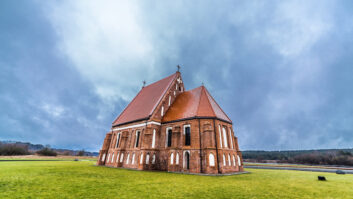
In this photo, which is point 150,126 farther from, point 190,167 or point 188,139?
point 190,167

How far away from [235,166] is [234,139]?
11.6 feet

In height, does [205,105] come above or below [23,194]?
above

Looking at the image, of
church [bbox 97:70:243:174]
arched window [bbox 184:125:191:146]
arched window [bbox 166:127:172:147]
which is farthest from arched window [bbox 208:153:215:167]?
arched window [bbox 166:127:172:147]

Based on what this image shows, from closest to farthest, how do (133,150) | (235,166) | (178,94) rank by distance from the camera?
1. (235,166)
2. (133,150)
3. (178,94)

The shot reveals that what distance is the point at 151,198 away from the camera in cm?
572

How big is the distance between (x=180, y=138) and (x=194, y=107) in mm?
4286

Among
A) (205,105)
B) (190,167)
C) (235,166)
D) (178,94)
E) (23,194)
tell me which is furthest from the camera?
(178,94)

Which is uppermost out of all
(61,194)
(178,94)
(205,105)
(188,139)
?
(178,94)

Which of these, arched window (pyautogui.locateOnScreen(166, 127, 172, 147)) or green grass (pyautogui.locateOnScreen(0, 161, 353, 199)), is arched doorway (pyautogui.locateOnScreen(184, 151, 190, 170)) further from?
green grass (pyautogui.locateOnScreen(0, 161, 353, 199))

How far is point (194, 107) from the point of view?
61.9 ft

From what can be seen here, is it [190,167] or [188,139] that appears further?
[188,139]

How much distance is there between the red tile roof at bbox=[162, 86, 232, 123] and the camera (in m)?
17.7

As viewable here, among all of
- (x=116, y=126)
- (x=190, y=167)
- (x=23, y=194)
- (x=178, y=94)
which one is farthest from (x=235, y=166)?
(x=116, y=126)

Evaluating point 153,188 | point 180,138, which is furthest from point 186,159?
point 153,188
